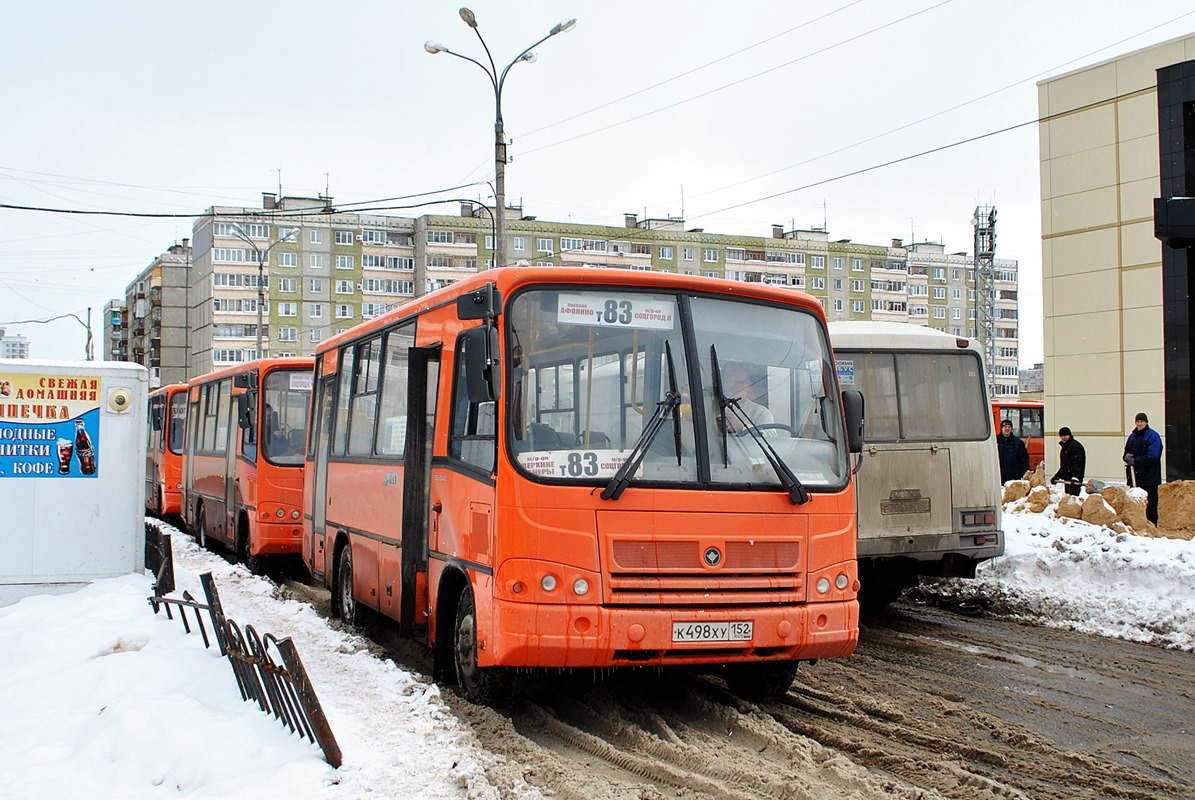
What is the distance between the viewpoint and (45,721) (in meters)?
6.75

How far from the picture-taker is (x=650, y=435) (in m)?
6.95

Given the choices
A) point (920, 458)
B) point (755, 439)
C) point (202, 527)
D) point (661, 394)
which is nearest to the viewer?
point (661, 394)

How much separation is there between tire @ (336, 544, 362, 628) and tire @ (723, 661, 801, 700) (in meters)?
4.11

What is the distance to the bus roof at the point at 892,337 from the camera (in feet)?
39.8

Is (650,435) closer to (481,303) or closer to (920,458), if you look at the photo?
(481,303)

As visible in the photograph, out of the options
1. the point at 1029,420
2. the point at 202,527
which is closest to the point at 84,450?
the point at 202,527

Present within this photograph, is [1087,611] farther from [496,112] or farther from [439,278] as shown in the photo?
[439,278]

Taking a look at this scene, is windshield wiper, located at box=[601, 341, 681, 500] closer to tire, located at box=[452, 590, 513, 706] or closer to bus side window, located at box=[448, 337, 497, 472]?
bus side window, located at box=[448, 337, 497, 472]

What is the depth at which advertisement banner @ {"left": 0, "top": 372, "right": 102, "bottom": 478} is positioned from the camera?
10359 millimetres

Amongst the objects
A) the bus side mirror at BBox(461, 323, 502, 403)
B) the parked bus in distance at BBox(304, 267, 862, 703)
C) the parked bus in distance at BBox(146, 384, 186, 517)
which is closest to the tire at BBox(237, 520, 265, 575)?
the parked bus in distance at BBox(146, 384, 186, 517)

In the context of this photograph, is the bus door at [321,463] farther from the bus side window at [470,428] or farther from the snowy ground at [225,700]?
the bus side window at [470,428]

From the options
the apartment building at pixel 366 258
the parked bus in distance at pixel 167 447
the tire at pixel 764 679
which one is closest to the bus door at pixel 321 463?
the tire at pixel 764 679

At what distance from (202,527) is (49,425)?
991 cm

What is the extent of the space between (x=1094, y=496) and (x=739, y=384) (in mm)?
8793
